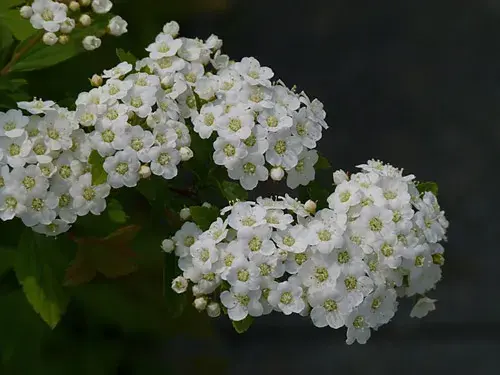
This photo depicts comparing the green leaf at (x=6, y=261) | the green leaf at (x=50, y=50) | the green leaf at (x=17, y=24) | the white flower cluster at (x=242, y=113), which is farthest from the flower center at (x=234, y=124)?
the green leaf at (x=6, y=261)

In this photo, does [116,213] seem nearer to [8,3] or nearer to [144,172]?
[144,172]

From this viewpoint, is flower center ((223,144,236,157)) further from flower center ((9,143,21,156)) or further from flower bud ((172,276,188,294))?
flower center ((9,143,21,156))

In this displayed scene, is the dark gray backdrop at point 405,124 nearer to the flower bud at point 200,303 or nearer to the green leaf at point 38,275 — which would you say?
the green leaf at point 38,275

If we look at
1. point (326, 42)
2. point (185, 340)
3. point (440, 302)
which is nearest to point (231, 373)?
point (185, 340)

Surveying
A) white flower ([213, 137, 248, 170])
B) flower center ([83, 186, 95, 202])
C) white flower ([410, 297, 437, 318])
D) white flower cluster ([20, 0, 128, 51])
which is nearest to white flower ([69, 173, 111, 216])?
flower center ([83, 186, 95, 202])

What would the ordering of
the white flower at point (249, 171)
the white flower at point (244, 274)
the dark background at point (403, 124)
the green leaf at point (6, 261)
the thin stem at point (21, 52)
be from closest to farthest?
the white flower at point (244, 274), the white flower at point (249, 171), the thin stem at point (21, 52), the green leaf at point (6, 261), the dark background at point (403, 124)

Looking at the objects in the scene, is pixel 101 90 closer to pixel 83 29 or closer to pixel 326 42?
pixel 83 29

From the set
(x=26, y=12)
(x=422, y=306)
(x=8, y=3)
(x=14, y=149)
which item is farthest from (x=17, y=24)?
(x=422, y=306)
